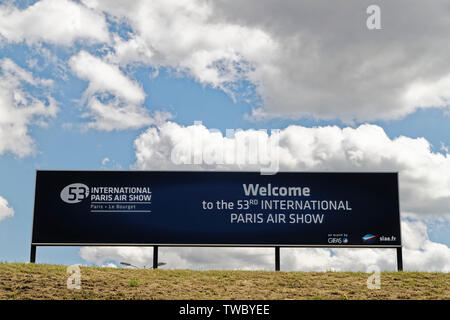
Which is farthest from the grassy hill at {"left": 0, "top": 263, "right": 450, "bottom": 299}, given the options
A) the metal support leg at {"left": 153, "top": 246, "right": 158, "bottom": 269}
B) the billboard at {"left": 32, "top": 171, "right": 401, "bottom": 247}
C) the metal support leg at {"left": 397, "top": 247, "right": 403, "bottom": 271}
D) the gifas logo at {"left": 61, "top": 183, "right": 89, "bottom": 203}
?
the gifas logo at {"left": 61, "top": 183, "right": 89, "bottom": 203}

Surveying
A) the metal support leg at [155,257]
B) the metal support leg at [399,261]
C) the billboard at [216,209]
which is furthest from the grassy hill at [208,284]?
the billboard at [216,209]

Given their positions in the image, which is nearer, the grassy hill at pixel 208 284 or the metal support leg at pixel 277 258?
the grassy hill at pixel 208 284

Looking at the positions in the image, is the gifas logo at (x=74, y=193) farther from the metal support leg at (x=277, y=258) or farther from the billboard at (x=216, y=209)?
the metal support leg at (x=277, y=258)

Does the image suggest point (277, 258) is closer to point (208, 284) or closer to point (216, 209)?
point (216, 209)

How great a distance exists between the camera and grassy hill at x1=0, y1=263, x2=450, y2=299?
59.2ft

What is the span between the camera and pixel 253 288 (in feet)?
63.1

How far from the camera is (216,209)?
24.3m

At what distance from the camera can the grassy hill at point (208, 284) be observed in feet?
59.2

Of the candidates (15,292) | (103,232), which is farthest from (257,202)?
(15,292)

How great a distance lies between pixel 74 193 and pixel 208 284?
873 centimetres

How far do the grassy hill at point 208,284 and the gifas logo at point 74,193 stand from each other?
3.65m
